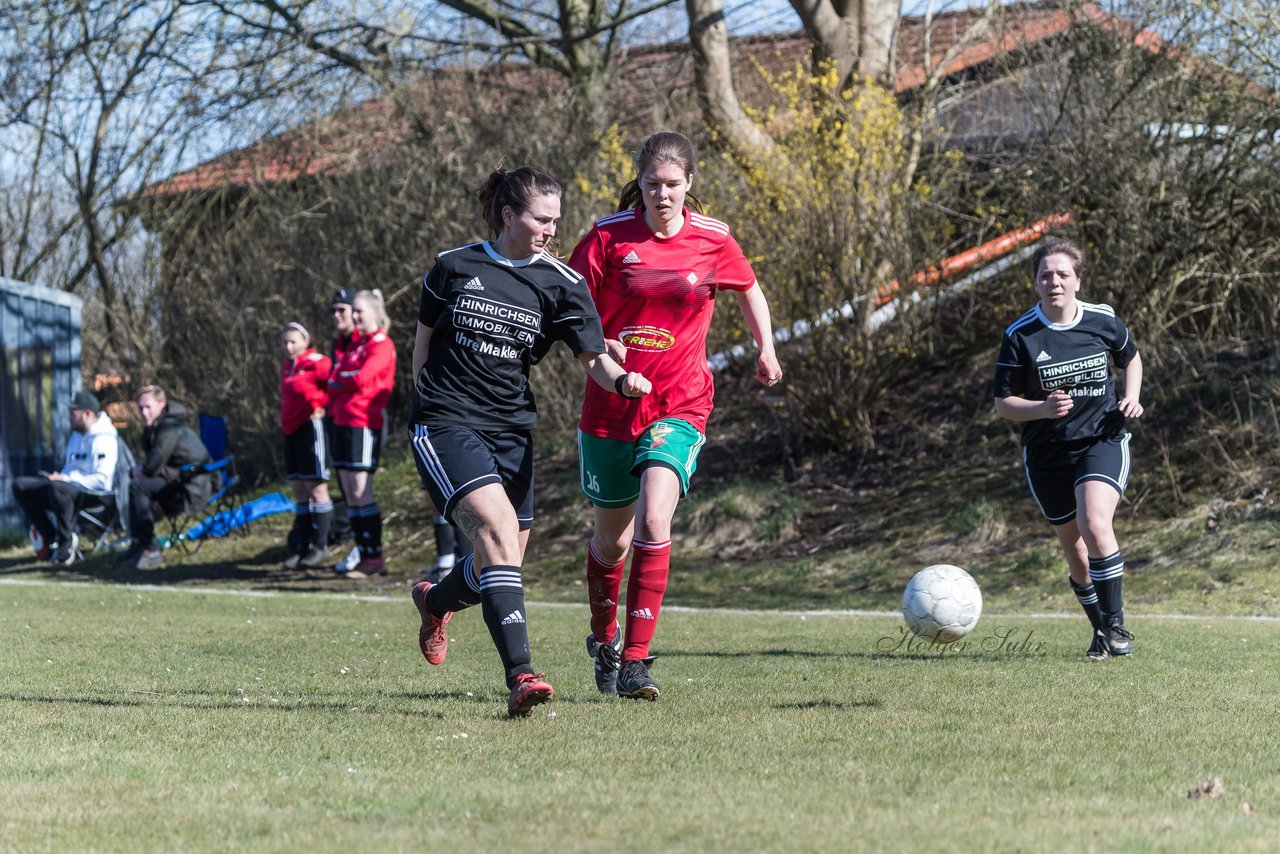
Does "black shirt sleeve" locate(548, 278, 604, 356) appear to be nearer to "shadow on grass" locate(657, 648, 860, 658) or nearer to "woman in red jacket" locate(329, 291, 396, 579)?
"shadow on grass" locate(657, 648, 860, 658)

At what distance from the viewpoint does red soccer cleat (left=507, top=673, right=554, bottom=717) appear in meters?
5.17

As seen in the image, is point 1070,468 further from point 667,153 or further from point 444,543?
point 444,543

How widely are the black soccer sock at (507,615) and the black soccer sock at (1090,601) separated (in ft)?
10.7

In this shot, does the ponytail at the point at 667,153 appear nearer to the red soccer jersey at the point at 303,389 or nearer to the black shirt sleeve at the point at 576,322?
the black shirt sleeve at the point at 576,322

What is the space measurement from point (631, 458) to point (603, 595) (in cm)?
63

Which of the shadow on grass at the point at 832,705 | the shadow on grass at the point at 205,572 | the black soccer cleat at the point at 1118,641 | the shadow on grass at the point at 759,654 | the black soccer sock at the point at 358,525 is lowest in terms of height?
the shadow on grass at the point at 205,572

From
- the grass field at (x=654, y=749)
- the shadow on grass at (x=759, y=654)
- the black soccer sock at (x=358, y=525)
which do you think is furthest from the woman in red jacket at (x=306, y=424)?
the shadow on grass at (x=759, y=654)

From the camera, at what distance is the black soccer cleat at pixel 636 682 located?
5738 mm

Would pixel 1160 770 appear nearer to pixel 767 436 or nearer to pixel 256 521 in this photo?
pixel 767 436

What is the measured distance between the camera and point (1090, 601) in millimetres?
7480

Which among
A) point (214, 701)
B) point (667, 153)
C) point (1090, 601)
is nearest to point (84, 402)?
point (214, 701)

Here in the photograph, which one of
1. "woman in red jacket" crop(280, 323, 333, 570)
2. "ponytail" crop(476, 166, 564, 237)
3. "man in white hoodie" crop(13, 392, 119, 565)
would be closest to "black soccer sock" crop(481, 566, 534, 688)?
"ponytail" crop(476, 166, 564, 237)

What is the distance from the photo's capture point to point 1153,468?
44.2ft

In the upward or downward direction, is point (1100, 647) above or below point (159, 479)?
below
